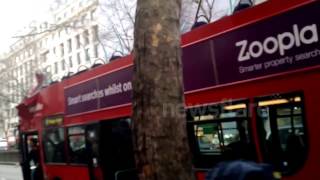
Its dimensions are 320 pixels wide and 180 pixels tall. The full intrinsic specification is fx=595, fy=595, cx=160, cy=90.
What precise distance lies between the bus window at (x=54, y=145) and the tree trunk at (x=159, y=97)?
7589 millimetres

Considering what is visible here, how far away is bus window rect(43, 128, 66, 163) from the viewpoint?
12.0m

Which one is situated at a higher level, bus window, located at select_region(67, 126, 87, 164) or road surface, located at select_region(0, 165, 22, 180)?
bus window, located at select_region(67, 126, 87, 164)

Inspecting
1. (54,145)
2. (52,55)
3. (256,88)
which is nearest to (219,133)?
(256,88)

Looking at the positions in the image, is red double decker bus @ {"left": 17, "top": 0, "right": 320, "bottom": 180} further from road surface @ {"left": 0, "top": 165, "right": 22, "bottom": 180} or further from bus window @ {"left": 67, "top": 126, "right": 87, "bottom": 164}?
road surface @ {"left": 0, "top": 165, "right": 22, "bottom": 180}

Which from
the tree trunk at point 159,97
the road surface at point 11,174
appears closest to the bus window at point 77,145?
the tree trunk at point 159,97

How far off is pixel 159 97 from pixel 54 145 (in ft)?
27.1

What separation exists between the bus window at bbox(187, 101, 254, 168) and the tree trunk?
Answer: 1.86m

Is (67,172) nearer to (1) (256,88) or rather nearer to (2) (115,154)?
(2) (115,154)

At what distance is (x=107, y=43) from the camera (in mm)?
→ 34938

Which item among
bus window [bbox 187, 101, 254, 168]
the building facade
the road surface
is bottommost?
the road surface

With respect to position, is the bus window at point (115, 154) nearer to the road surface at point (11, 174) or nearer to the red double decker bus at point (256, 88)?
the red double decker bus at point (256, 88)

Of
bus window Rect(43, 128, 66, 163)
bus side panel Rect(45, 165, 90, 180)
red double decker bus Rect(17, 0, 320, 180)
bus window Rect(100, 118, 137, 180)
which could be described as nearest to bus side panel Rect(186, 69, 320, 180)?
red double decker bus Rect(17, 0, 320, 180)

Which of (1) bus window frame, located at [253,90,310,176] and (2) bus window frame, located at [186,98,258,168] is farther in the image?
(2) bus window frame, located at [186,98,258,168]

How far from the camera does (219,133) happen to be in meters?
6.83
